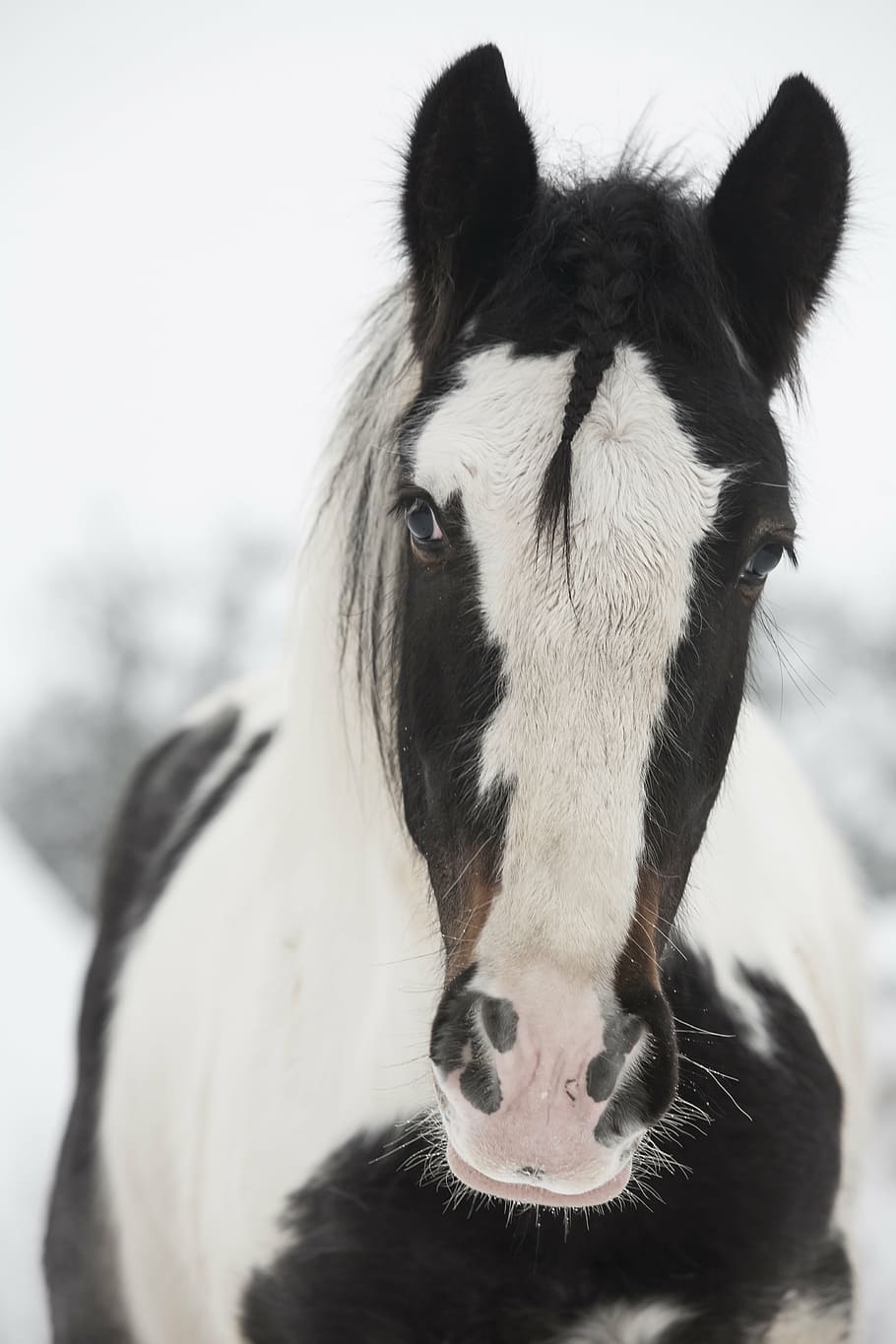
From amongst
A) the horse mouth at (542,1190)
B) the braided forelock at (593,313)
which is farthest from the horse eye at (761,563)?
the horse mouth at (542,1190)

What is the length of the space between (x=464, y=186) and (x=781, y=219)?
375mm

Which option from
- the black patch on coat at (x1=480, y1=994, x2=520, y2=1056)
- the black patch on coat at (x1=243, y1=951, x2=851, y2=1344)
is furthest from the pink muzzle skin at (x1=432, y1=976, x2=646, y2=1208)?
the black patch on coat at (x1=243, y1=951, x2=851, y2=1344)

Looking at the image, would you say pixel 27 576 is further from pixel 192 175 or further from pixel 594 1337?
pixel 192 175

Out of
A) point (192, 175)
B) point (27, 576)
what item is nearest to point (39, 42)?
point (192, 175)

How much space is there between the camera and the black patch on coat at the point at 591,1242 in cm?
127

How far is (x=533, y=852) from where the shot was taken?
3.24 feet

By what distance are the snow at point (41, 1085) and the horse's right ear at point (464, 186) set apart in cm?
168

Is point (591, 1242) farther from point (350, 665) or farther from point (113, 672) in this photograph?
point (113, 672)

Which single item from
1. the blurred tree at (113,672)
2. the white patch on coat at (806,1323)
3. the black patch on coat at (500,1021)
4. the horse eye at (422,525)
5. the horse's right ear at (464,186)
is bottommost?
the blurred tree at (113,672)

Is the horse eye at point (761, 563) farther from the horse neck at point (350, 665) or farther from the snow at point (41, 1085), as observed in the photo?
the snow at point (41, 1085)

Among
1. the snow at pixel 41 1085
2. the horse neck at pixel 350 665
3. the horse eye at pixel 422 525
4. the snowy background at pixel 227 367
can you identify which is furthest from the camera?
the snow at pixel 41 1085

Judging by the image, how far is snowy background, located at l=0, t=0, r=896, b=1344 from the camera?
1.68m

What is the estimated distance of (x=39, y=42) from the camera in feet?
96.8

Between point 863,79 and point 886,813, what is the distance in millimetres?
9812
